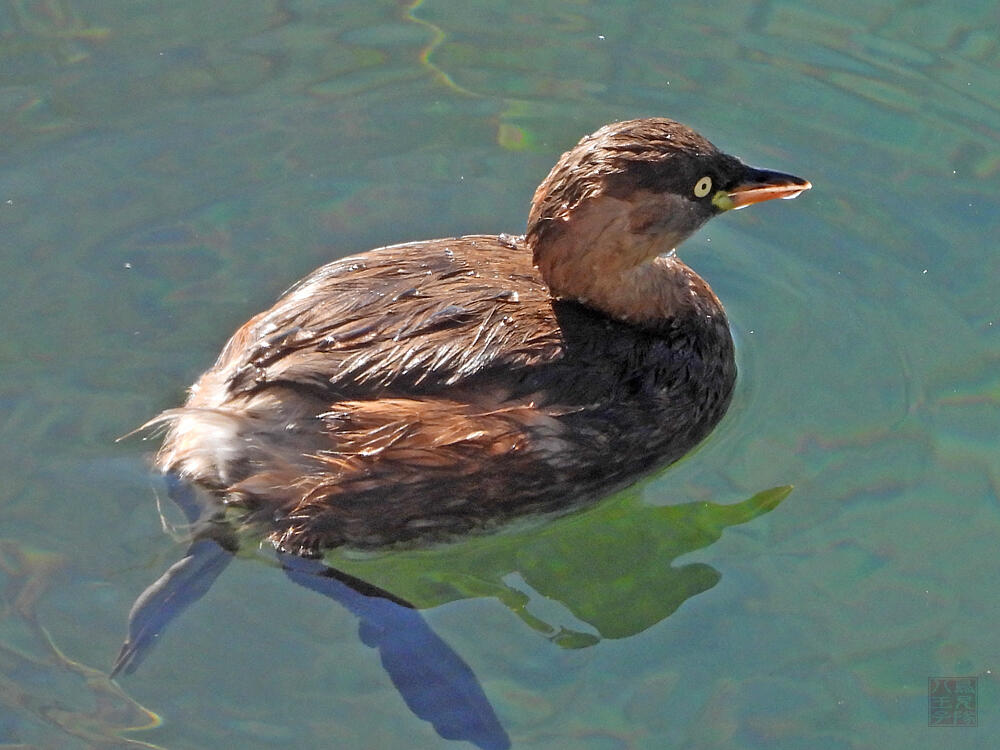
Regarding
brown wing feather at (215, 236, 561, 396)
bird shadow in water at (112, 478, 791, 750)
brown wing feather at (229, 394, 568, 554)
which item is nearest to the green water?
bird shadow in water at (112, 478, 791, 750)

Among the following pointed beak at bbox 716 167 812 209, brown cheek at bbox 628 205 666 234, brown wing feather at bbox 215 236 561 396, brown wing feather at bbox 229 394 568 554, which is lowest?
brown wing feather at bbox 229 394 568 554

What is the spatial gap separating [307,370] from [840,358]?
2.19 metres

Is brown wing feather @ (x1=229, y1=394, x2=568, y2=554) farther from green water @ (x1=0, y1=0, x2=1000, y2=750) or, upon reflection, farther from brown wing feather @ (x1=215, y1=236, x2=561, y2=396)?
green water @ (x1=0, y1=0, x2=1000, y2=750)

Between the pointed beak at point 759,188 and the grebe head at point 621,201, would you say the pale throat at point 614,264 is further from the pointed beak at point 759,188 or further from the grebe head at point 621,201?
the pointed beak at point 759,188

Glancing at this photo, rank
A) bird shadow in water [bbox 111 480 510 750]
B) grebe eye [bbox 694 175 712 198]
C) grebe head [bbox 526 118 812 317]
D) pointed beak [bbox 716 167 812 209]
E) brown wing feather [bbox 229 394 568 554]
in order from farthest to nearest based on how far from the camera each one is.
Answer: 1. pointed beak [bbox 716 167 812 209]
2. grebe eye [bbox 694 175 712 198]
3. grebe head [bbox 526 118 812 317]
4. brown wing feather [bbox 229 394 568 554]
5. bird shadow in water [bbox 111 480 510 750]

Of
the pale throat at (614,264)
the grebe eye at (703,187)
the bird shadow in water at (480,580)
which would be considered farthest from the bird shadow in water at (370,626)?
the grebe eye at (703,187)

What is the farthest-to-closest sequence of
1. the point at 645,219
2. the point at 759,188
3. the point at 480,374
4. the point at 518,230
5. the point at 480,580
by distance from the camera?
the point at 518,230, the point at 759,188, the point at 645,219, the point at 480,580, the point at 480,374

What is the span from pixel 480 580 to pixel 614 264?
1185 mm

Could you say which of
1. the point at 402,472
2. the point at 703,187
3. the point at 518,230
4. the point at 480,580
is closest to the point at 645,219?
the point at 703,187

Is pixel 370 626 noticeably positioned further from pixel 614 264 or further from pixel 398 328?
pixel 614 264

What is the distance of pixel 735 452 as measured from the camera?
5.13 m

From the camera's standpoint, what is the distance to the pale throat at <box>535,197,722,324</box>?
4.78 meters

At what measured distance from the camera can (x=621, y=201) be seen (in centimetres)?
475

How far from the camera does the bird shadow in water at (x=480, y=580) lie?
4391 mm
